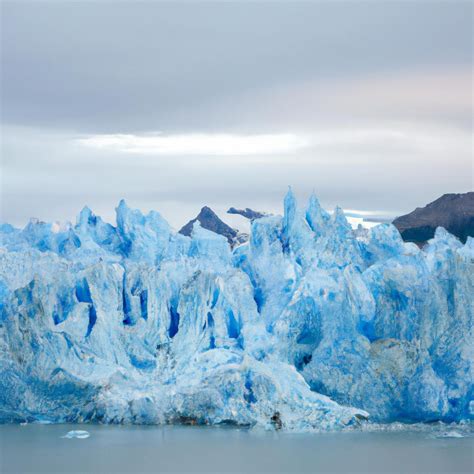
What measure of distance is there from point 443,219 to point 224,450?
1612 centimetres

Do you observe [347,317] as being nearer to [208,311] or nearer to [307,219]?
[208,311]

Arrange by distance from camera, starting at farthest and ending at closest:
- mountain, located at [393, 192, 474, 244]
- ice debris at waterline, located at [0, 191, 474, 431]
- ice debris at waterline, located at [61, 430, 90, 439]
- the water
→ mountain, located at [393, 192, 474, 244]
ice debris at waterline, located at [0, 191, 474, 431]
ice debris at waterline, located at [61, 430, 90, 439]
the water

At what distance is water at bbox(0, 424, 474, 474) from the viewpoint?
16.4m

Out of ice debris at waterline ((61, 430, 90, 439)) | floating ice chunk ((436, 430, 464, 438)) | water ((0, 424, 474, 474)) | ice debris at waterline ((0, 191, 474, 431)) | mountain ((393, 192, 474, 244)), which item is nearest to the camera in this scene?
water ((0, 424, 474, 474))

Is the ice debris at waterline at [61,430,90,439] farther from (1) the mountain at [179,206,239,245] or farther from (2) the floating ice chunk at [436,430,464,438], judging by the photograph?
(1) the mountain at [179,206,239,245]

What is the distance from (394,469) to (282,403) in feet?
10.6

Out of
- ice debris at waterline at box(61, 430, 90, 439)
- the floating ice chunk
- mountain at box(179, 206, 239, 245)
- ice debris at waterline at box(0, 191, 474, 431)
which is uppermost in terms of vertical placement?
mountain at box(179, 206, 239, 245)

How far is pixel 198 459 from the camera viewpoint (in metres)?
17.1

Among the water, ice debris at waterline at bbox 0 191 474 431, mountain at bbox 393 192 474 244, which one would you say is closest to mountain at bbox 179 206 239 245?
mountain at bbox 393 192 474 244

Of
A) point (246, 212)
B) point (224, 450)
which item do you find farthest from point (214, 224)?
point (224, 450)

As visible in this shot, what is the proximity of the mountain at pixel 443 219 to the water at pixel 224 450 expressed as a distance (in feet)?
42.3

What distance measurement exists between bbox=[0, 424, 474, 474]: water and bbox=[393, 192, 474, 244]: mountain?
12.9m

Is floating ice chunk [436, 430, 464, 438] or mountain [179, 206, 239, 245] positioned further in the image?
mountain [179, 206, 239, 245]

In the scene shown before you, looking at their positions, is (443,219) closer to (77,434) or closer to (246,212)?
(246,212)
